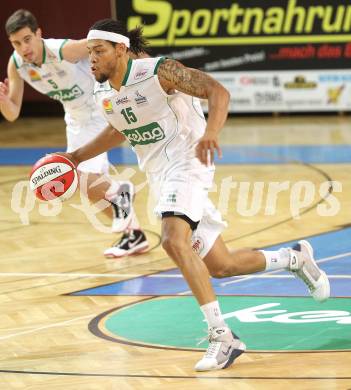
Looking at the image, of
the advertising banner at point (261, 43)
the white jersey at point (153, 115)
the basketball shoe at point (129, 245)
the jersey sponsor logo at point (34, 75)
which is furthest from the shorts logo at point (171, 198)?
the advertising banner at point (261, 43)

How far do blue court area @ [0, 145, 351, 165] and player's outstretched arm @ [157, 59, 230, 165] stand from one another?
8382mm

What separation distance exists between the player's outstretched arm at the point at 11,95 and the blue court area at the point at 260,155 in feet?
18.2

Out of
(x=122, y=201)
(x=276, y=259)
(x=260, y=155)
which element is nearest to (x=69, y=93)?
(x=122, y=201)

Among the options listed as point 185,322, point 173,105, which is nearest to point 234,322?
point 185,322

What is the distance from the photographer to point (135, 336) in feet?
22.9

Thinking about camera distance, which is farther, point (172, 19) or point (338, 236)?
point (172, 19)

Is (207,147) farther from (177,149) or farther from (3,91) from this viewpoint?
(3,91)

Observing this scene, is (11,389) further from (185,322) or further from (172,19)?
(172,19)

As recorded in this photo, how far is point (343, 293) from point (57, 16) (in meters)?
14.0

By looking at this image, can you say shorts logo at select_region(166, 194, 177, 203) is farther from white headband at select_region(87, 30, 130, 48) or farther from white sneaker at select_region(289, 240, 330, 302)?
white sneaker at select_region(289, 240, 330, 302)

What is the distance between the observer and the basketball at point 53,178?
7.13m

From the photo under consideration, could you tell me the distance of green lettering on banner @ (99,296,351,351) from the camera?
6.70 meters

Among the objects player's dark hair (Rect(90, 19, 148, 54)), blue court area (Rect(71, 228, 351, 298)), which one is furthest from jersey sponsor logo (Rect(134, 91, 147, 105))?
blue court area (Rect(71, 228, 351, 298))

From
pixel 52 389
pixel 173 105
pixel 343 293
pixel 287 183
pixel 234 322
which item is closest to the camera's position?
pixel 52 389
